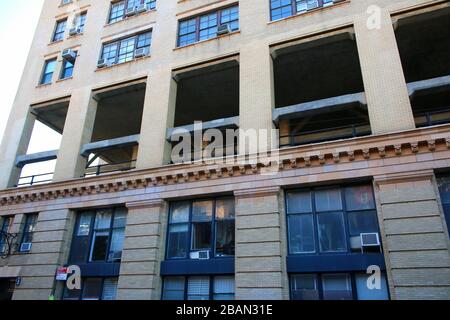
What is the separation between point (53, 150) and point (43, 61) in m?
8.04

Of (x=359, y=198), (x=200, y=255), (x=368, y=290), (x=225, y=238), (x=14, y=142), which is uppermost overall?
(x=14, y=142)

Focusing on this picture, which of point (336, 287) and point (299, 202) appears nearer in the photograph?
point (336, 287)

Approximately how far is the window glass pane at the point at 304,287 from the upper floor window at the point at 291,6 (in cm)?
1313

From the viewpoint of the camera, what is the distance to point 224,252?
596 inches

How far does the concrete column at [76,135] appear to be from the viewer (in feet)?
65.0

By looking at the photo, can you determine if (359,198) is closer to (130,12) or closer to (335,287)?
(335,287)

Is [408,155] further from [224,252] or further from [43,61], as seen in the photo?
[43,61]

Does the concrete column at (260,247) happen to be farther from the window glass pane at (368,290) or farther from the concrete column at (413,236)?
the concrete column at (413,236)

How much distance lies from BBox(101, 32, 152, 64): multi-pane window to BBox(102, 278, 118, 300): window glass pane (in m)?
13.0

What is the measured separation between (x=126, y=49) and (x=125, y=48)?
0.16 m

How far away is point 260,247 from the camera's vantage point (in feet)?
45.4

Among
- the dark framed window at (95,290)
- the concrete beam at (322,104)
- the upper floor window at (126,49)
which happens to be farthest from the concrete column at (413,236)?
the upper floor window at (126,49)

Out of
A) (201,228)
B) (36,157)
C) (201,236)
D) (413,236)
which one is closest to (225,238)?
(201,236)

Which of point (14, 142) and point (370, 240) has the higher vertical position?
point (14, 142)
